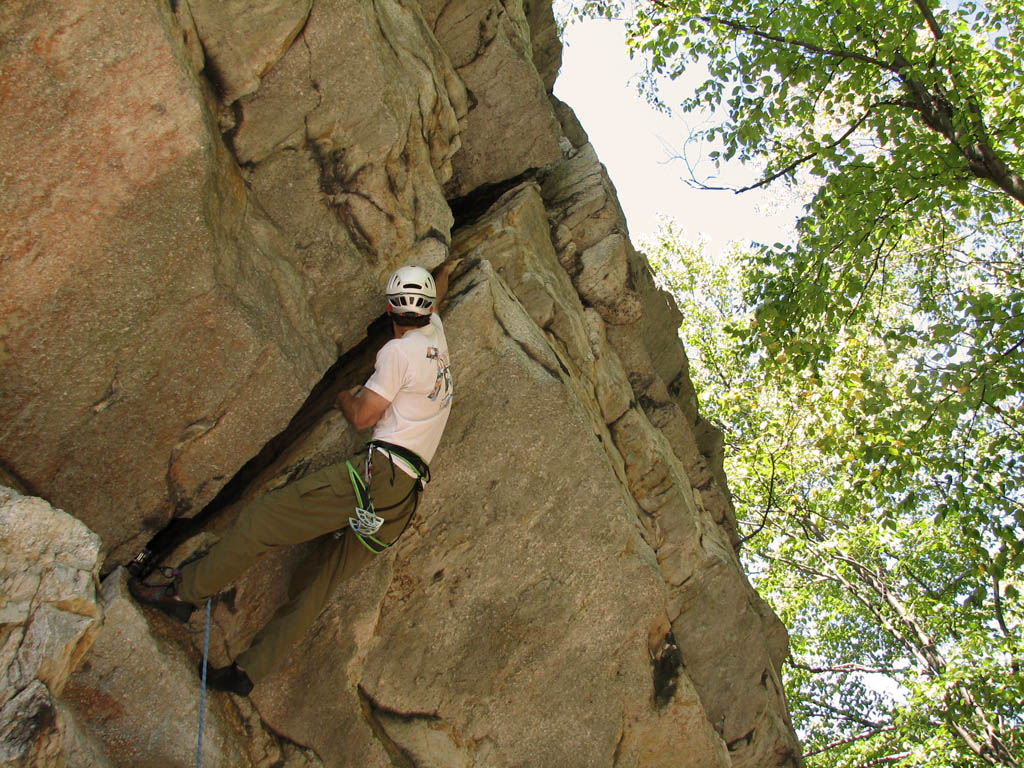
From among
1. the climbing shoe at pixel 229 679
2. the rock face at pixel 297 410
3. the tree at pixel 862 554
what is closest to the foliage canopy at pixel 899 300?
the tree at pixel 862 554

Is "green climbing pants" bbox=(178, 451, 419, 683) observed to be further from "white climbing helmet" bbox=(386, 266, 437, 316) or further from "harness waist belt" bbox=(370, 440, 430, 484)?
"white climbing helmet" bbox=(386, 266, 437, 316)

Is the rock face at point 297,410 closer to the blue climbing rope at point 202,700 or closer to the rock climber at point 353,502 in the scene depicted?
the blue climbing rope at point 202,700

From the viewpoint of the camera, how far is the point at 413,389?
18.8 feet

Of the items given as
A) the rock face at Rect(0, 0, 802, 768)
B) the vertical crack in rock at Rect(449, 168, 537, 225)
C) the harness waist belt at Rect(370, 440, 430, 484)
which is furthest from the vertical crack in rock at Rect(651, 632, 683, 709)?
the vertical crack in rock at Rect(449, 168, 537, 225)

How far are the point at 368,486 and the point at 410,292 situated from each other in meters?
1.35

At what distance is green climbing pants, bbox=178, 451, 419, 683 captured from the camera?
5504mm

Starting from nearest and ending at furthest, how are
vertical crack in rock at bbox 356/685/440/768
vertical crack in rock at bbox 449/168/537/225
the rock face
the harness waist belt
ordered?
the rock face → the harness waist belt → vertical crack in rock at bbox 356/685/440/768 → vertical crack in rock at bbox 449/168/537/225

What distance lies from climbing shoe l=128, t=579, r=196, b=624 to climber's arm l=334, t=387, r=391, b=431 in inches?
62.9

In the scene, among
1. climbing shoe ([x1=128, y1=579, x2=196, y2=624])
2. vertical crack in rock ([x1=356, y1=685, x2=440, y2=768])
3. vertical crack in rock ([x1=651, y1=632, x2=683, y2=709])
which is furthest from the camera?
vertical crack in rock ([x1=651, y1=632, x2=683, y2=709])

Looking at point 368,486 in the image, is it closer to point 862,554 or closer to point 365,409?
point 365,409

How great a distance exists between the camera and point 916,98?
1040 centimetres

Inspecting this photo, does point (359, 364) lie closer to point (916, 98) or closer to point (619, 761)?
point (619, 761)

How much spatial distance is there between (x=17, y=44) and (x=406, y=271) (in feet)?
8.41

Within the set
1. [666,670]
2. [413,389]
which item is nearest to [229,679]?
[413,389]
